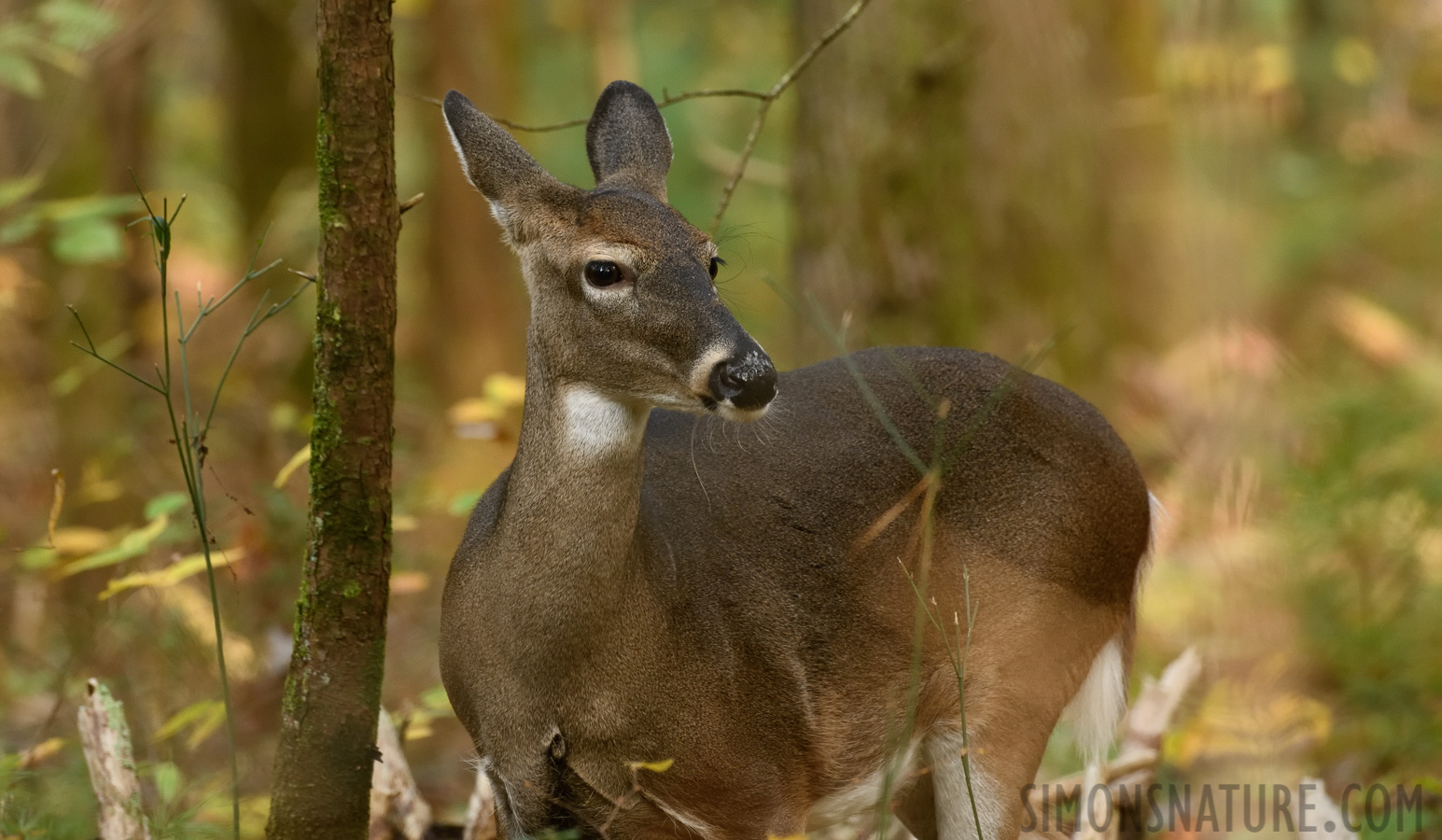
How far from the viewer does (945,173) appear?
273 inches

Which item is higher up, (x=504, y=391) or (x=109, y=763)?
(x=504, y=391)

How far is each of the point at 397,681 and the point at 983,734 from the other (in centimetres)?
306

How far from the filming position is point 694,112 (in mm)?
15719

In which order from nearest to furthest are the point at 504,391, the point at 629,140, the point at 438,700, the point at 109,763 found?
1. the point at 109,763
2. the point at 629,140
3. the point at 438,700
4. the point at 504,391

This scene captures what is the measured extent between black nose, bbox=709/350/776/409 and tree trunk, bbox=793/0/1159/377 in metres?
3.57

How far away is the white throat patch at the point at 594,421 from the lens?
3.58 meters

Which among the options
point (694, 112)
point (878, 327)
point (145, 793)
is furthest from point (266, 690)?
point (694, 112)

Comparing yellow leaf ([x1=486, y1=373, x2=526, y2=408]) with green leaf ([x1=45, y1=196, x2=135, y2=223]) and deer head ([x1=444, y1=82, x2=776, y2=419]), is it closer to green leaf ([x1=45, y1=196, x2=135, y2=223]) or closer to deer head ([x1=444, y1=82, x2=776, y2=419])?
green leaf ([x1=45, y1=196, x2=135, y2=223])

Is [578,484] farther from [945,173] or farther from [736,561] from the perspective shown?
[945,173]

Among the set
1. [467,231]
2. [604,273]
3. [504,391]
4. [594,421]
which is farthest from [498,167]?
[467,231]

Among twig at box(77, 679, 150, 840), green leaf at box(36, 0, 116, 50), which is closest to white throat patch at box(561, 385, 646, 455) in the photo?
twig at box(77, 679, 150, 840)

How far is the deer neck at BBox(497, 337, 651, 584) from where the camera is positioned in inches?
141

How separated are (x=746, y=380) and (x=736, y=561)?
85 centimetres

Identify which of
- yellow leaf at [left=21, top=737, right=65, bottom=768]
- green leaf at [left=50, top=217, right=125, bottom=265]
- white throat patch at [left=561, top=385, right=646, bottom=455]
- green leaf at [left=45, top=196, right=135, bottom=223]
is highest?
green leaf at [left=45, top=196, right=135, bottom=223]
